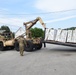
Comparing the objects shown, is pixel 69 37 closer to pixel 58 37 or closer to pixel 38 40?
pixel 58 37

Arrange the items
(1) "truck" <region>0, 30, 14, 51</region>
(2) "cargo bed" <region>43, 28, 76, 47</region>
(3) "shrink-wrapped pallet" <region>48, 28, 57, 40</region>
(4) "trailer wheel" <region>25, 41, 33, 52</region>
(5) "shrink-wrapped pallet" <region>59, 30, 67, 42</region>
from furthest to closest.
Answer: 1. (1) "truck" <region>0, 30, 14, 51</region>
2. (4) "trailer wheel" <region>25, 41, 33, 52</region>
3. (3) "shrink-wrapped pallet" <region>48, 28, 57, 40</region>
4. (5) "shrink-wrapped pallet" <region>59, 30, 67, 42</region>
5. (2) "cargo bed" <region>43, 28, 76, 47</region>

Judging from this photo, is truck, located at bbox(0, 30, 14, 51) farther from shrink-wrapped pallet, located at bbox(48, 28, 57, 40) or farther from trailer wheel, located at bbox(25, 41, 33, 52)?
shrink-wrapped pallet, located at bbox(48, 28, 57, 40)

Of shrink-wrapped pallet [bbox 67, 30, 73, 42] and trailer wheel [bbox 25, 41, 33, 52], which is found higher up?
shrink-wrapped pallet [bbox 67, 30, 73, 42]

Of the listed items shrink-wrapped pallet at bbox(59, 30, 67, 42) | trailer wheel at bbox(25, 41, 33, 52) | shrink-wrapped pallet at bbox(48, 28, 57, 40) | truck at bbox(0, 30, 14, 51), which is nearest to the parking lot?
shrink-wrapped pallet at bbox(59, 30, 67, 42)

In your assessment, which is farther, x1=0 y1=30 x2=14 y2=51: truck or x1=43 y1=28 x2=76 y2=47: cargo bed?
x1=0 y1=30 x2=14 y2=51: truck

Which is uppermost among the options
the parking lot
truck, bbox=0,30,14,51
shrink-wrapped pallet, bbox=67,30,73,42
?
shrink-wrapped pallet, bbox=67,30,73,42

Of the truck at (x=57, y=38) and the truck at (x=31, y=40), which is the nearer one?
the truck at (x=57, y=38)

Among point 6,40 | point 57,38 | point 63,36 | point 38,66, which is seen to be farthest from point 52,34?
point 38,66

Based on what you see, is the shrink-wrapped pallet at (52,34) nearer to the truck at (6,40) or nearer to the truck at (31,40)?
the truck at (31,40)

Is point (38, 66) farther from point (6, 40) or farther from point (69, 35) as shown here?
point (6, 40)

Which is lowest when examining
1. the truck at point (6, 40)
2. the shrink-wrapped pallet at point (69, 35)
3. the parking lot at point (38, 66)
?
the parking lot at point (38, 66)

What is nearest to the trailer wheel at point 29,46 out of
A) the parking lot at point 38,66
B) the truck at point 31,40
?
the truck at point 31,40

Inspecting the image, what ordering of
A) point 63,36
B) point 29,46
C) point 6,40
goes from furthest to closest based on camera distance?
point 6,40 < point 29,46 < point 63,36

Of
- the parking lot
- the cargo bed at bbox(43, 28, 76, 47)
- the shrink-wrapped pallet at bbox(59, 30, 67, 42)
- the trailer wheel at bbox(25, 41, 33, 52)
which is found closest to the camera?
the parking lot
